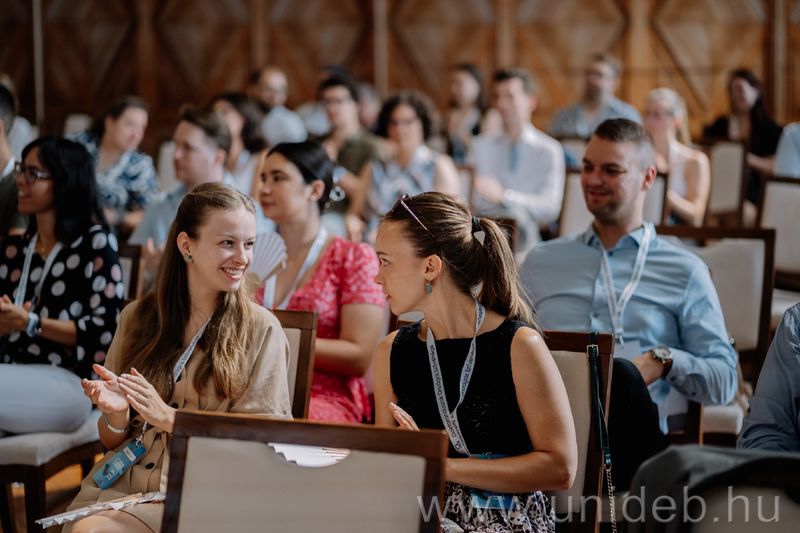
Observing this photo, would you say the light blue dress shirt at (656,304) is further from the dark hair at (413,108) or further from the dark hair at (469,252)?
the dark hair at (413,108)

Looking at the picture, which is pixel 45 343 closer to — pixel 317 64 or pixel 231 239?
pixel 231 239

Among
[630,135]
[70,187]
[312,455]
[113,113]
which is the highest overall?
[113,113]

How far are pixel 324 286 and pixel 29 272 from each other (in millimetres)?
924

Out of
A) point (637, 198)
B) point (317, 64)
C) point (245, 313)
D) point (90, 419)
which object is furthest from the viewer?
point (317, 64)

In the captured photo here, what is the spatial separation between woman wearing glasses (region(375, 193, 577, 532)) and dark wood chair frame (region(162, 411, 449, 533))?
472 mm

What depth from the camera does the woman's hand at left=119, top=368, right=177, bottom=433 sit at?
7.43 feet

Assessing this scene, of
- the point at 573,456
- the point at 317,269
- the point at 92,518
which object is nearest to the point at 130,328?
the point at 92,518

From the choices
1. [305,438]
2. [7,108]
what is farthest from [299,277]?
[305,438]

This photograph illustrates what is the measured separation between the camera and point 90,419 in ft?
10.5

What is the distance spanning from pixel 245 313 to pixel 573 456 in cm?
91

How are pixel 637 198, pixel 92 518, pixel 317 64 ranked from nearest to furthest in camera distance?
1. pixel 92 518
2. pixel 637 198
3. pixel 317 64

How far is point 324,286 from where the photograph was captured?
338cm

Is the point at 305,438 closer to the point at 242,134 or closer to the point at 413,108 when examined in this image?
the point at 413,108

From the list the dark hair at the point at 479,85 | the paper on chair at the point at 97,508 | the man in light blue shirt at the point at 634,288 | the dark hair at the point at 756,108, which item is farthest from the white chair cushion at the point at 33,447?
the dark hair at the point at 756,108
